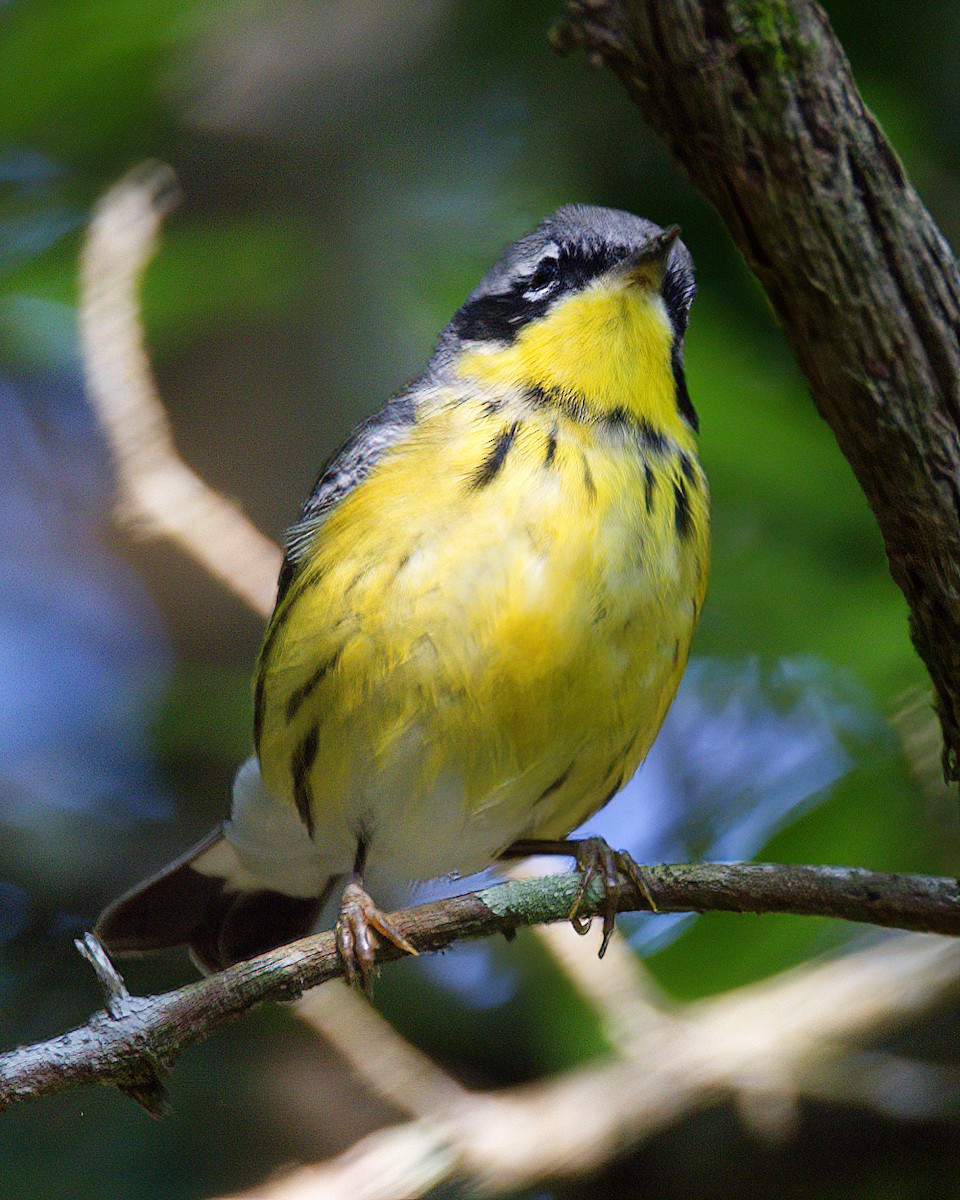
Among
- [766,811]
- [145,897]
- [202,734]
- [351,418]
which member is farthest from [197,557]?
[766,811]

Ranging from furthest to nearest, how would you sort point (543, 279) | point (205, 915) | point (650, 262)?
point (205, 915) < point (543, 279) < point (650, 262)

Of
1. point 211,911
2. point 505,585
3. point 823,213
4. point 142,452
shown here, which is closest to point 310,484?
point 142,452

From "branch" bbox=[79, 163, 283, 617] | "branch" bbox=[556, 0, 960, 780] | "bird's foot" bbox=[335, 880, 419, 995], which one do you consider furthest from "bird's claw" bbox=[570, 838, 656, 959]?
"branch" bbox=[79, 163, 283, 617]

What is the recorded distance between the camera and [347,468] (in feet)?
10.7

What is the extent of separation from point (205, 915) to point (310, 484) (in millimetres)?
2107

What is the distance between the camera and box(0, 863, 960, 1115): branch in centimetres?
237

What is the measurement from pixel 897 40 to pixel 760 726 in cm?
255

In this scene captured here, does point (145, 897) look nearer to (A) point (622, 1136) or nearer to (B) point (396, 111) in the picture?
(A) point (622, 1136)

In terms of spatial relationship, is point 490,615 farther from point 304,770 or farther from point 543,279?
point 543,279

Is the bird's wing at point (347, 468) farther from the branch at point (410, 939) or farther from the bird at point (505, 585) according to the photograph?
the branch at point (410, 939)

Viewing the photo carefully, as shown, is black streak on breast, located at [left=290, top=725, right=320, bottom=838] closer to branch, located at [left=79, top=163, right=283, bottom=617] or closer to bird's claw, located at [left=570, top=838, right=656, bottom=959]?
bird's claw, located at [left=570, top=838, right=656, bottom=959]

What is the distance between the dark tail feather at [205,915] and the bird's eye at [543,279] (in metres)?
1.84

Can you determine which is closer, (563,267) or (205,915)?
(563,267)

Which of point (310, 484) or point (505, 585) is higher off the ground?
point (310, 484)
